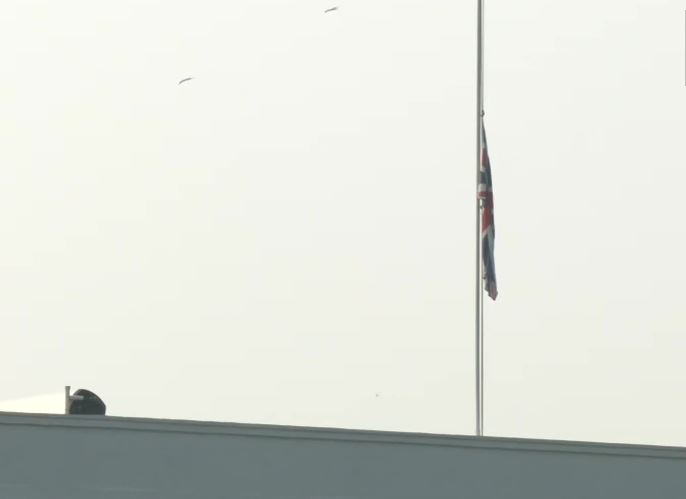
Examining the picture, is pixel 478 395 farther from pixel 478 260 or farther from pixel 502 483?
pixel 502 483

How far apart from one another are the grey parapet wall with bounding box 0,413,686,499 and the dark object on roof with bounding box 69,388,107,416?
44.7 inches

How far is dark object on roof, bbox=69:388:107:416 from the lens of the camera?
579 inches

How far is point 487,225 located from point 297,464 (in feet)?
18.0

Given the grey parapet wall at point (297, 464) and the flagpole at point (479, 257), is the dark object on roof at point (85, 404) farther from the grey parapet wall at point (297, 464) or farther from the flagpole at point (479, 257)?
the flagpole at point (479, 257)

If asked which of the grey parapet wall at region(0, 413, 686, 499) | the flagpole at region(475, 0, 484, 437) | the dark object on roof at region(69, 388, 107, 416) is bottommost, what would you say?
the grey parapet wall at region(0, 413, 686, 499)

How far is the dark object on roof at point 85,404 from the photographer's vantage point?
1470 centimetres

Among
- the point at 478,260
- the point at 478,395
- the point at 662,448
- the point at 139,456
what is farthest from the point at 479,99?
the point at 139,456

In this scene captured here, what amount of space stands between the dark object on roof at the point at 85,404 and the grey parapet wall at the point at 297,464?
114cm

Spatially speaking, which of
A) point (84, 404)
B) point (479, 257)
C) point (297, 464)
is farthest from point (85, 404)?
point (479, 257)

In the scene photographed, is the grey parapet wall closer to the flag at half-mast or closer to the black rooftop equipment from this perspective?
the black rooftop equipment

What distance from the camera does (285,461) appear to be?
13844 mm

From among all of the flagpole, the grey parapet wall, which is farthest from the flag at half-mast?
the grey parapet wall

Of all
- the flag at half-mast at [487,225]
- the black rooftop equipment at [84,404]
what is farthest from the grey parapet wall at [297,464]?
the flag at half-mast at [487,225]

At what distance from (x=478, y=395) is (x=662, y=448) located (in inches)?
130
